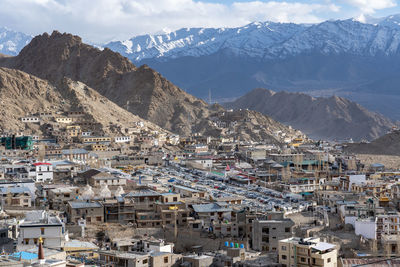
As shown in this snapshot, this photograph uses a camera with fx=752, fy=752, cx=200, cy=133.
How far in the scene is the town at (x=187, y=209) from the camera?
3294 cm

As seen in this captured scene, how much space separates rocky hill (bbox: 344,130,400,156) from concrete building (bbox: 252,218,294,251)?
70698 millimetres

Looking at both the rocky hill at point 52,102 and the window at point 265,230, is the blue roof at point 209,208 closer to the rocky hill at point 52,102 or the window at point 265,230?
the window at point 265,230

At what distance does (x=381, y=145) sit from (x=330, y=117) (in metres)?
80.5

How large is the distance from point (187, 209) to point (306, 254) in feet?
50.9

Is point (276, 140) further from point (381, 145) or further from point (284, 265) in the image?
point (284, 265)

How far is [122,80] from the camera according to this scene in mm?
142500

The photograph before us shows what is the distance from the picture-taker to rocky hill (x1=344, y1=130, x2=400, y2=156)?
109 m

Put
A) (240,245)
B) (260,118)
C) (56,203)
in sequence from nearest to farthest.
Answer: (240,245)
(56,203)
(260,118)

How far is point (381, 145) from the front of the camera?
112562 mm

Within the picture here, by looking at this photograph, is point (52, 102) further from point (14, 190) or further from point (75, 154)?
point (14, 190)

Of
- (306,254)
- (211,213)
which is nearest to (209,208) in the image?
(211,213)

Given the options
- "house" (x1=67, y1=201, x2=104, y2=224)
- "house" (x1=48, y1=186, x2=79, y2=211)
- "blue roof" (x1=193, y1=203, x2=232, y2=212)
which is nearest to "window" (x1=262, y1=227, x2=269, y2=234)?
"blue roof" (x1=193, y1=203, x2=232, y2=212)

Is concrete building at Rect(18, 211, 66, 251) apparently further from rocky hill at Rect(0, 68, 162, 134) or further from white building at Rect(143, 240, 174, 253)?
rocky hill at Rect(0, 68, 162, 134)

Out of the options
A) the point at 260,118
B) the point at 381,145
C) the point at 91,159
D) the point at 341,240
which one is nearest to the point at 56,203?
the point at 341,240
